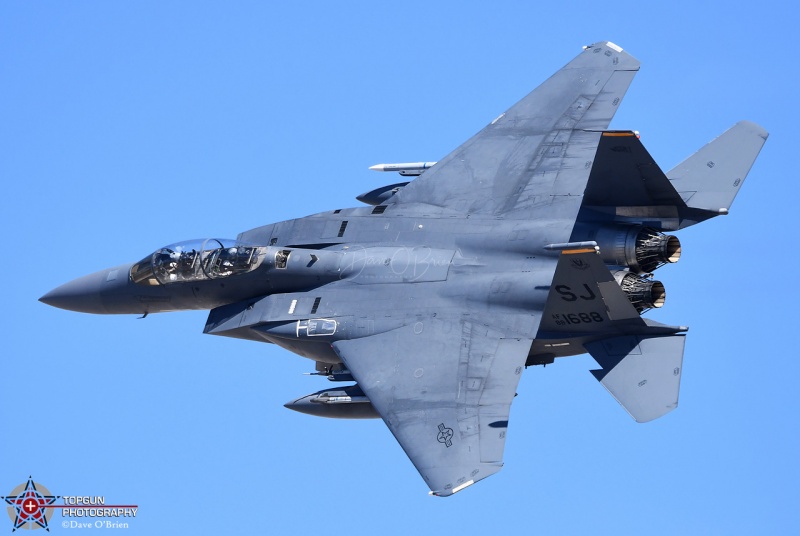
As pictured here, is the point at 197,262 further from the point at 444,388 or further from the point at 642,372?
the point at 642,372

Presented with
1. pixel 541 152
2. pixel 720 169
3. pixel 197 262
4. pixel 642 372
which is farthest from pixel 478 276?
pixel 197 262

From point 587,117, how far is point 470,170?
229 centimetres

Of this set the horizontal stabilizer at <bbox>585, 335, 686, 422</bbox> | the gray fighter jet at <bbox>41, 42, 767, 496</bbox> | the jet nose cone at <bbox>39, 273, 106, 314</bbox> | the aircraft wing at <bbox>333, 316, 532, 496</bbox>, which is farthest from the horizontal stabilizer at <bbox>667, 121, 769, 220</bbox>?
the jet nose cone at <bbox>39, 273, 106, 314</bbox>

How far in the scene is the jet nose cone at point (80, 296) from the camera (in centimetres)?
2842

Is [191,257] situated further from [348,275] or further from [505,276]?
[505,276]

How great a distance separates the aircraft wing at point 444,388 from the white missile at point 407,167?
485cm

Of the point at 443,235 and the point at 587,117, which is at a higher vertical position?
the point at 587,117

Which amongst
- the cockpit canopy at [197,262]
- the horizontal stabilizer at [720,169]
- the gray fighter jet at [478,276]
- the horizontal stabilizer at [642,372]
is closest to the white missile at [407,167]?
the gray fighter jet at [478,276]

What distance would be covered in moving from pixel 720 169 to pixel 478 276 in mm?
4754

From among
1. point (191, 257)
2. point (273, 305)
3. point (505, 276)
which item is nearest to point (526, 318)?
point (505, 276)

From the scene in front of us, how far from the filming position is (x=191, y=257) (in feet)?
89.8

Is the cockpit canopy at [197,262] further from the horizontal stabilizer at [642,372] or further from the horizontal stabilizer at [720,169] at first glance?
the horizontal stabilizer at [720,169]

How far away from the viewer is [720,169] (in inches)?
1053

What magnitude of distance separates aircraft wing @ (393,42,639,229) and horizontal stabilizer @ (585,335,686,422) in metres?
2.40
